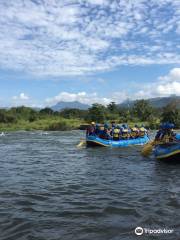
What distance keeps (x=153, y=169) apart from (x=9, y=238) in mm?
11836

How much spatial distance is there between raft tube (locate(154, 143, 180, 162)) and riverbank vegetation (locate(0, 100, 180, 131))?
5220cm

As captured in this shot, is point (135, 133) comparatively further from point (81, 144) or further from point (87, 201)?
point (87, 201)

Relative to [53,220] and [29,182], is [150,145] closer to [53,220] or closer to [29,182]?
[29,182]

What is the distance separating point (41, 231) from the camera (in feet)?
30.5

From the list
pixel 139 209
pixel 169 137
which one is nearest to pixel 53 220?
pixel 139 209

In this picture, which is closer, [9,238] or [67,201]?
[9,238]

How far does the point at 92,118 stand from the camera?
3760 inches

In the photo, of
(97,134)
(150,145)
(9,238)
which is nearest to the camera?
(9,238)

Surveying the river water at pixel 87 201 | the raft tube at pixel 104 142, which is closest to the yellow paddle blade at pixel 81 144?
the raft tube at pixel 104 142

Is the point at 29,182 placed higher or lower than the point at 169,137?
lower

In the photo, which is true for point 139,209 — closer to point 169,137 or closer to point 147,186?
point 147,186

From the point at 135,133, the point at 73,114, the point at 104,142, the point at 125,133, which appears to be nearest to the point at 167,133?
the point at 104,142

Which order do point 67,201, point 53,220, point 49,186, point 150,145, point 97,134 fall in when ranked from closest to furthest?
point 53,220, point 67,201, point 49,186, point 150,145, point 97,134

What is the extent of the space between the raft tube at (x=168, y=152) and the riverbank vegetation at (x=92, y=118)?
171ft
